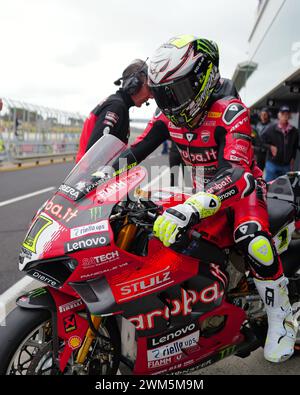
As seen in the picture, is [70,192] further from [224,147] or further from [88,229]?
[224,147]

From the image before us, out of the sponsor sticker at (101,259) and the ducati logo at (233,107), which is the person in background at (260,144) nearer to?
the ducati logo at (233,107)

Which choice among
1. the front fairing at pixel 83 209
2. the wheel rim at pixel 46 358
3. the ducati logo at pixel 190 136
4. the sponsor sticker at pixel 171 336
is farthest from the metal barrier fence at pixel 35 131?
the sponsor sticker at pixel 171 336

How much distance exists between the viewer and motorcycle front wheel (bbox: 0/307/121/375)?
188 centimetres

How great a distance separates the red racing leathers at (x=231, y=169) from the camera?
216 cm

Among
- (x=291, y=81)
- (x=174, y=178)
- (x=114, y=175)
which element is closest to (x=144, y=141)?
(x=174, y=178)

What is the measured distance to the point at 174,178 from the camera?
10.1ft

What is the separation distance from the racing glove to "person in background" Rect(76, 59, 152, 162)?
1.78 m

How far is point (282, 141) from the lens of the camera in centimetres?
748

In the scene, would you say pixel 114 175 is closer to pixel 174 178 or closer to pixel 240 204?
pixel 240 204

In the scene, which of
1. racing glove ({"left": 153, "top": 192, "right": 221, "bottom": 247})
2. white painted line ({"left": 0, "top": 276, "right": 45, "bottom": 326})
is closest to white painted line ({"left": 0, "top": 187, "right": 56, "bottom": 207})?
white painted line ({"left": 0, "top": 276, "right": 45, "bottom": 326})

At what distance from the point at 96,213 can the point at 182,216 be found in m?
0.42

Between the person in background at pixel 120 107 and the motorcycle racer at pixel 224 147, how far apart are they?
1151mm

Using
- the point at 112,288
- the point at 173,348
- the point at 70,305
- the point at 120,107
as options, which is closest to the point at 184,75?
the point at 112,288
